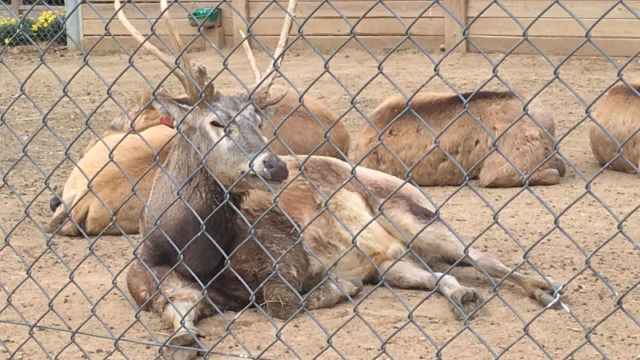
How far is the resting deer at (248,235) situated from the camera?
5469mm

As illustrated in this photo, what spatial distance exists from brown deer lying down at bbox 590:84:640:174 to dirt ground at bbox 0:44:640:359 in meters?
0.14

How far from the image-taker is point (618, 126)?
8.62m

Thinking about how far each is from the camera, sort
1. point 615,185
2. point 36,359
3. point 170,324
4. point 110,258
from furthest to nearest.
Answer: point 615,185, point 110,258, point 170,324, point 36,359

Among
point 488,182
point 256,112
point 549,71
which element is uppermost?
point 256,112

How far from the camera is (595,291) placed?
593 centimetres

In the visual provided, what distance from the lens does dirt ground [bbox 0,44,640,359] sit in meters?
4.84

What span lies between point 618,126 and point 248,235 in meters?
4.10

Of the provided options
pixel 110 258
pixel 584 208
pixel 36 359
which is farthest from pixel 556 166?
pixel 36 359

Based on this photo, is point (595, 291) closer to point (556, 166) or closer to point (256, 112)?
point (256, 112)

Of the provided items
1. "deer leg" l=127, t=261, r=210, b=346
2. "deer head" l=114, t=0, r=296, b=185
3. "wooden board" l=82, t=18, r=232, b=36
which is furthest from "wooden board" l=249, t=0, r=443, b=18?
"deer leg" l=127, t=261, r=210, b=346

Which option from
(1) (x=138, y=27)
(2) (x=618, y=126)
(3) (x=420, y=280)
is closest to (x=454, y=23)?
(1) (x=138, y=27)

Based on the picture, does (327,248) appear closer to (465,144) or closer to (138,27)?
(465,144)

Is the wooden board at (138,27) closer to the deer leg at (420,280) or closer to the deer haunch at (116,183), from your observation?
the deer haunch at (116,183)

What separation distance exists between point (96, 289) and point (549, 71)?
8025 mm
